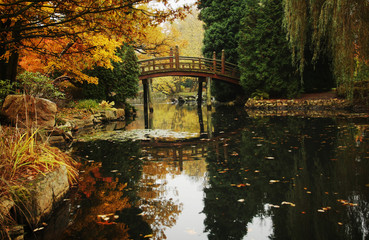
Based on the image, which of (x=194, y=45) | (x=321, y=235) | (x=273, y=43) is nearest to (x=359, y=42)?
(x=321, y=235)

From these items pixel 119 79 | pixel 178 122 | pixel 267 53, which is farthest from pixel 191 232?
pixel 267 53

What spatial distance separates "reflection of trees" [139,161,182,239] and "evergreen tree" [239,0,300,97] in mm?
15457

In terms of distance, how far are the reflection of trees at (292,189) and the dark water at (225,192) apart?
1 centimetres

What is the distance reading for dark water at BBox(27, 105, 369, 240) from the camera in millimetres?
3094

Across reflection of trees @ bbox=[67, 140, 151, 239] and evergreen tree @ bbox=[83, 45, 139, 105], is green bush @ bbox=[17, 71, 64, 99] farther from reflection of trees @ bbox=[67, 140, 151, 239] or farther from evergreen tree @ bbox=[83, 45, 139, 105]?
evergreen tree @ bbox=[83, 45, 139, 105]

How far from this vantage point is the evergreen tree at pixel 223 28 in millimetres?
23375

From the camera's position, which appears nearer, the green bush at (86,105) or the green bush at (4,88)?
the green bush at (4,88)

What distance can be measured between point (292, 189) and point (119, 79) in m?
Result: 15.6

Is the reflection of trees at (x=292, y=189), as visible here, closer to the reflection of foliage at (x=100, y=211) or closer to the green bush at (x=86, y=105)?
the reflection of foliage at (x=100, y=211)

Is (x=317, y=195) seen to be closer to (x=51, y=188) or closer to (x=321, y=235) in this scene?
(x=321, y=235)

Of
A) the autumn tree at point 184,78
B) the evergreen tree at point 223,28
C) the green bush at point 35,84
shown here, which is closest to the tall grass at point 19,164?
the green bush at point 35,84

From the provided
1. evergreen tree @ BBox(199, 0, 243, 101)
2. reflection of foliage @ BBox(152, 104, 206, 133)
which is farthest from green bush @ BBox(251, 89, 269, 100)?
evergreen tree @ BBox(199, 0, 243, 101)

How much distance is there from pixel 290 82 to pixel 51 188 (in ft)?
58.5

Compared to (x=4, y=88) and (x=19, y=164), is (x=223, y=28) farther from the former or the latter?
(x=19, y=164)
